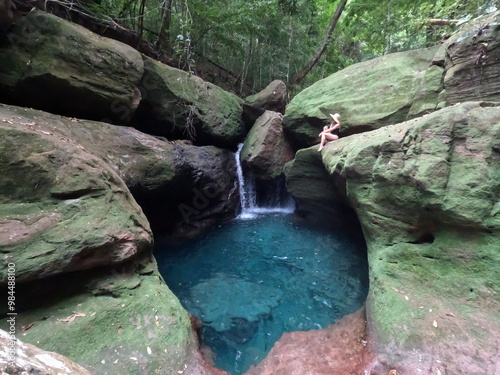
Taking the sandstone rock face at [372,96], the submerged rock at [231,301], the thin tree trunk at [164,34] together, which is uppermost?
the thin tree trunk at [164,34]

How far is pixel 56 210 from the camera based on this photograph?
355 cm

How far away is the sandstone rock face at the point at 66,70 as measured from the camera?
5.38 m

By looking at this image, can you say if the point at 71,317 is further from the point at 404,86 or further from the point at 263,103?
the point at 263,103

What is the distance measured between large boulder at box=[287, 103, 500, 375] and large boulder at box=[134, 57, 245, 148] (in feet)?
19.7

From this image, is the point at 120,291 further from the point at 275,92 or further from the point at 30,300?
the point at 275,92

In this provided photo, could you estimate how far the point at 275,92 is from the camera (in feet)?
36.0

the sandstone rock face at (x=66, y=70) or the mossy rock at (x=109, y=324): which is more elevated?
the sandstone rock face at (x=66, y=70)

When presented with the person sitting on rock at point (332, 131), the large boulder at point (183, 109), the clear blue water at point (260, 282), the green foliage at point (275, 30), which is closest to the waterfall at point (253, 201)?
the large boulder at point (183, 109)

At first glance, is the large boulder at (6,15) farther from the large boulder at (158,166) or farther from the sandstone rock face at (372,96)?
the sandstone rock face at (372,96)

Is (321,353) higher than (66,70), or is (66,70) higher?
(66,70)

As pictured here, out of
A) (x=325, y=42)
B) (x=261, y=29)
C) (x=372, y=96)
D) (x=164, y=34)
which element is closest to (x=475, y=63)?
(x=372, y=96)

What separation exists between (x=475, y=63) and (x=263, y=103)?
673cm

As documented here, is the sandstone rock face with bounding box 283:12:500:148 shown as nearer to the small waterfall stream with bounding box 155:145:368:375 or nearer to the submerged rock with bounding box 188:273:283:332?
the small waterfall stream with bounding box 155:145:368:375

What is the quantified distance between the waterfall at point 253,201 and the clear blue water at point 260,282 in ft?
6.22
